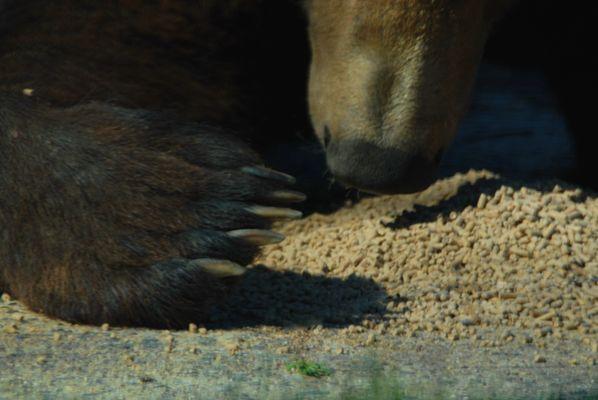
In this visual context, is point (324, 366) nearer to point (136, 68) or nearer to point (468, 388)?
point (468, 388)

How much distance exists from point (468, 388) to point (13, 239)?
1352mm

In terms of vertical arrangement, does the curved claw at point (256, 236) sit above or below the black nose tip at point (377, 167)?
below

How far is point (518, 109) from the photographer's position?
17.6 feet

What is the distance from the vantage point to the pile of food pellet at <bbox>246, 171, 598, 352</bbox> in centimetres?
334

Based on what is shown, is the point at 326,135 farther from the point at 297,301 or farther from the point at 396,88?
the point at 297,301

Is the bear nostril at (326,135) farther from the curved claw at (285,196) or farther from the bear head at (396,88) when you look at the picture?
the curved claw at (285,196)

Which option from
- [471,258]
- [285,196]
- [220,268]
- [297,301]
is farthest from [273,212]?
[471,258]

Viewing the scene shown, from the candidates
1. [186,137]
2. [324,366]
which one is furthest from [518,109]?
[324,366]

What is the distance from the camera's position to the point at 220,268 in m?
3.06

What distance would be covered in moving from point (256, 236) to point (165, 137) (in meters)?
0.46

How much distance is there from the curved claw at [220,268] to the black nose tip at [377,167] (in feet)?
2.03

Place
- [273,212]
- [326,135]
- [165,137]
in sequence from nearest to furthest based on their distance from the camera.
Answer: [273,212], [165,137], [326,135]

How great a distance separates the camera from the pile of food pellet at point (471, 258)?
3.34 meters

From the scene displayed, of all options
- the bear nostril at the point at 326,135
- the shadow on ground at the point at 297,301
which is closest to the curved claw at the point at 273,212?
the shadow on ground at the point at 297,301
